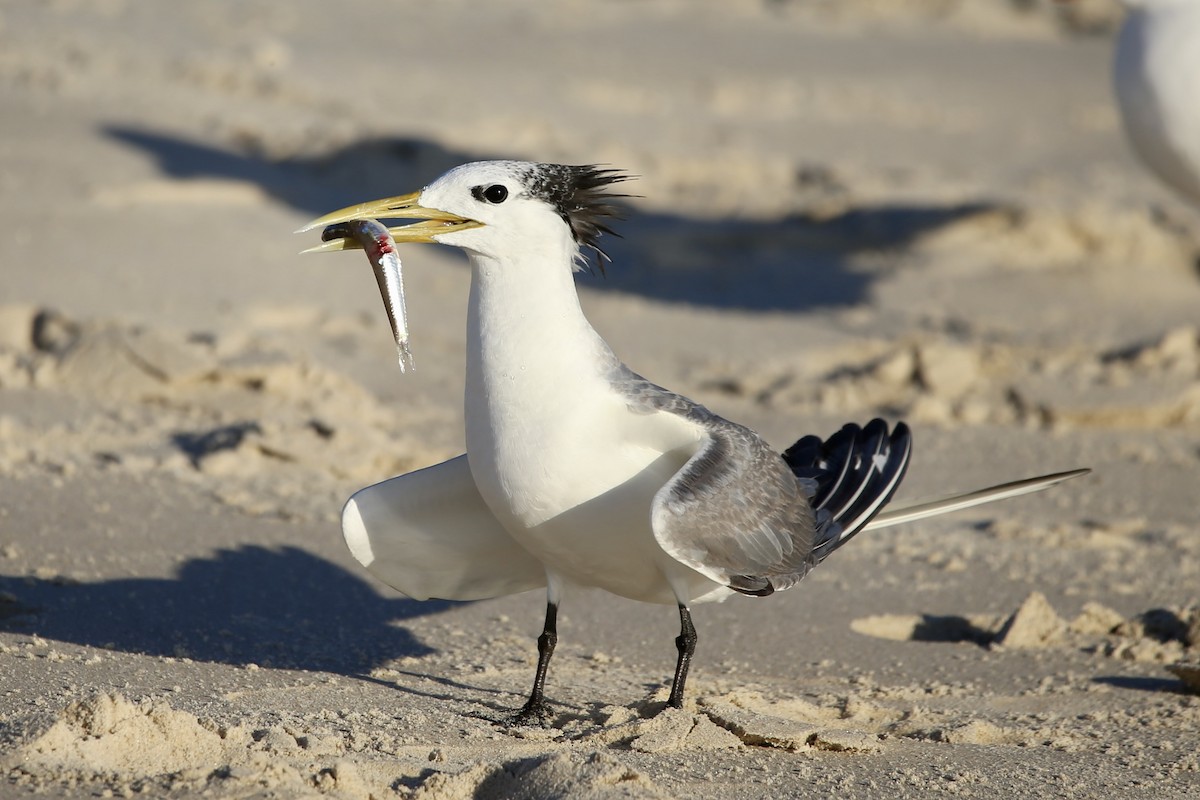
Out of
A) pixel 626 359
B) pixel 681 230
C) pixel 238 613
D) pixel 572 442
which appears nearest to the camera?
pixel 572 442

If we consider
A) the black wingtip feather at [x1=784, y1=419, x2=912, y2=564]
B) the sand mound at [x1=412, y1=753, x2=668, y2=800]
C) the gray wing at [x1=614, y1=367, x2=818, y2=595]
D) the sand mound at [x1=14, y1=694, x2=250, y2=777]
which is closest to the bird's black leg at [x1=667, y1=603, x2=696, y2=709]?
the gray wing at [x1=614, y1=367, x2=818, y2=595]

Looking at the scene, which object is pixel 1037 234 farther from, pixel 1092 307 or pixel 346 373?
pixel 346 373

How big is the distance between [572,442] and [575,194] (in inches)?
28.0

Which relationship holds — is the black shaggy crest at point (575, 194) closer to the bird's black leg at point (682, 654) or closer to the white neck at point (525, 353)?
the white neck at point (525, 353)

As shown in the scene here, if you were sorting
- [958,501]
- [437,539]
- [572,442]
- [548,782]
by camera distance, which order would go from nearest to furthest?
[548,782]
[572,442]
[437,539]
[958,501]

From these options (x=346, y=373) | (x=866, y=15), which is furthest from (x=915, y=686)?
(x=866, y=15)

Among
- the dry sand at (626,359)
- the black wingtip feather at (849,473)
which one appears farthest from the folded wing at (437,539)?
the black wingtip feather at (849,473)

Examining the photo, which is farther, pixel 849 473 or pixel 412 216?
pixel 849 473

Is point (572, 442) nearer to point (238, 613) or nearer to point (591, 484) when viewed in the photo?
point (591, 484)

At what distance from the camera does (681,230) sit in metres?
11.7

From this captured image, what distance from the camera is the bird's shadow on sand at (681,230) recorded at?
10.5 m

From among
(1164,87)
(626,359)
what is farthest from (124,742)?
(1164,87)

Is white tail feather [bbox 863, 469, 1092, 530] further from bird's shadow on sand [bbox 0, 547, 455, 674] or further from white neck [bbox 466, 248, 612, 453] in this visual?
bird's shadow on sand [bbox 0, 547, 455, 674]

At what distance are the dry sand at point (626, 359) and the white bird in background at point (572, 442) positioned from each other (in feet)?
1.37
